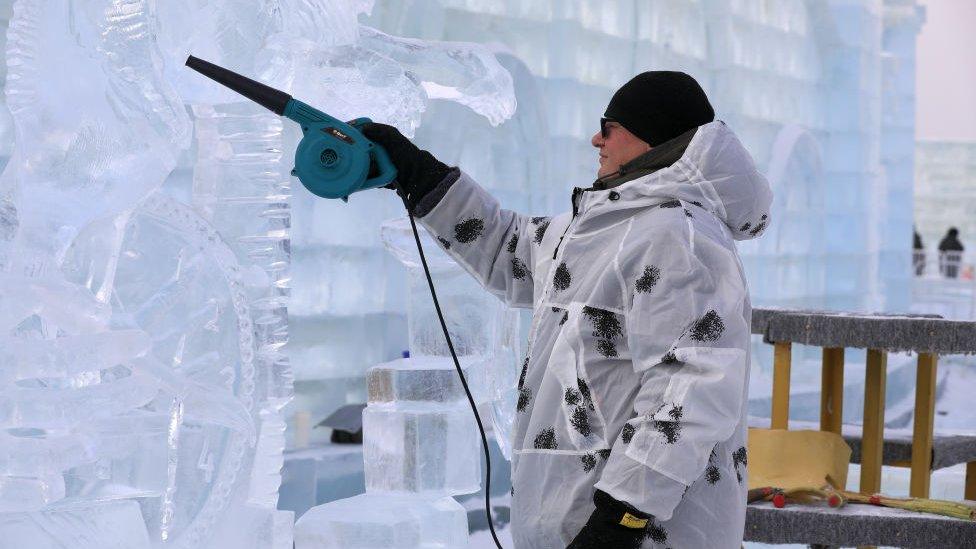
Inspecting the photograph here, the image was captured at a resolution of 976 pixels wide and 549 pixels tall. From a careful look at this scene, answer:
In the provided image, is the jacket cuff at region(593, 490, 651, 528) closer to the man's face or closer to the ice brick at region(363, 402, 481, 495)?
the man's face

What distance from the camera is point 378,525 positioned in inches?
85.6

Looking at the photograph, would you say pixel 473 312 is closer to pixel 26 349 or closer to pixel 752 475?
pixel 752 475

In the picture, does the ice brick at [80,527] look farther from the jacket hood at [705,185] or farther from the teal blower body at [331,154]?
the jacket hood at [705,185]

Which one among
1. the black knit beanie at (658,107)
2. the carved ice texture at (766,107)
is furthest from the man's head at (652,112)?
the carved ice texture at (766,107)

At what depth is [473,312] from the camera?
2.43 m

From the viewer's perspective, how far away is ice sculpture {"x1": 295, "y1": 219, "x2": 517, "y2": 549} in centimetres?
219

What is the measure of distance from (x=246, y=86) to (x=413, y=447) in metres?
0.88

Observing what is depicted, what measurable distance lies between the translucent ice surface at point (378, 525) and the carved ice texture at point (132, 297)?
0.45 feet

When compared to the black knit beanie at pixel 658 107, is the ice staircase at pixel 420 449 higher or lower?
lower

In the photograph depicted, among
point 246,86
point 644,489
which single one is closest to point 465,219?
point 246,86

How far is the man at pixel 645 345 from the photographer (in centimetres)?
139

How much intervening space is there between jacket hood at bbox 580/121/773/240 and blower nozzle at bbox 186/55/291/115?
476 mm

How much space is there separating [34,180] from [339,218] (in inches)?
104

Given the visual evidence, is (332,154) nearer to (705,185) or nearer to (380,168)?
(380,168)
